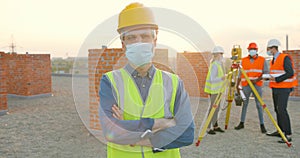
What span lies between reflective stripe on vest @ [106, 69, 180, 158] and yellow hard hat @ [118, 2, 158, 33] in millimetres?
269

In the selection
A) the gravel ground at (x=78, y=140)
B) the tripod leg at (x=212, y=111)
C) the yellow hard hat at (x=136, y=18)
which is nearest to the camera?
the yellow hard hat at (x=136, y=18)

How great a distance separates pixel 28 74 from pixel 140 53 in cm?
1183

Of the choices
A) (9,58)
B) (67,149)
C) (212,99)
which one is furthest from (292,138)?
(9,58)

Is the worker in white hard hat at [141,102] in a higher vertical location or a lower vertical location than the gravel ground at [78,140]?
higher

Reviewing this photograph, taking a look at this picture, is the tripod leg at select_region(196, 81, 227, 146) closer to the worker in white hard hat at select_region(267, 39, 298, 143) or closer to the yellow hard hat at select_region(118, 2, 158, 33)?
the worker in white hard hat at select_region(267, 39, 298, 143)

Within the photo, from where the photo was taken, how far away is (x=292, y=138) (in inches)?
225

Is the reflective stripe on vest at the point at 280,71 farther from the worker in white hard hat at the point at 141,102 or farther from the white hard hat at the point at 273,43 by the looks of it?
the worker in white hard hat at the point at 141,102

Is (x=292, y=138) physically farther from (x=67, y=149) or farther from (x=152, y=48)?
(x=152, y=48)

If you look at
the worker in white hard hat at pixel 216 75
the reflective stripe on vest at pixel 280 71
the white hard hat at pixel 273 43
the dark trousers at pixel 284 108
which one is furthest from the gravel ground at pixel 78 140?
the white hard hat at pixel 273 43

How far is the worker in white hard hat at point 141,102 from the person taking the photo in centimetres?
148

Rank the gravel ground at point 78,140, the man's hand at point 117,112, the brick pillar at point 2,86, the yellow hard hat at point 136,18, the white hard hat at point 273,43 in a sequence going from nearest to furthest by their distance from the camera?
the yellow hard hat at point 136,18
the man's hand at point 117,112
the gravel ground at point 78,140
the white hard hat at point 273,43
the brick pillar at point 2,86

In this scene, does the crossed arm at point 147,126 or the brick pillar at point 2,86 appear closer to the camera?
the crossed arm at point 147,126

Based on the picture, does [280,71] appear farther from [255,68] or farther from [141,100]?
[141,100]

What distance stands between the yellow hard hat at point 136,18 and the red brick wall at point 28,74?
38.5 feet
